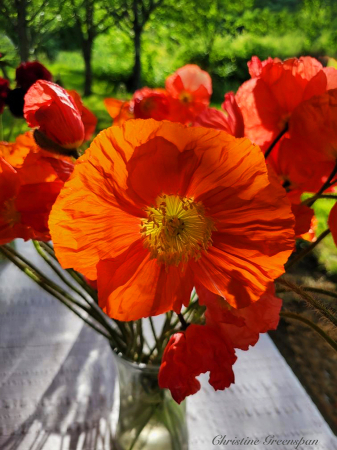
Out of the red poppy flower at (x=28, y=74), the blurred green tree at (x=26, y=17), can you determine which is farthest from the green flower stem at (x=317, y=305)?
the blurred green tree at (x=26, y=17)

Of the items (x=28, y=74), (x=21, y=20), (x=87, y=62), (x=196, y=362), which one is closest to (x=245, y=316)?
(x=196, y=362)

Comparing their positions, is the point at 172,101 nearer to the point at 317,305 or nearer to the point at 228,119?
the point at 228,119

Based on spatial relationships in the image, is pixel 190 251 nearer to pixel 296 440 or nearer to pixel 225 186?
pixel 225 186

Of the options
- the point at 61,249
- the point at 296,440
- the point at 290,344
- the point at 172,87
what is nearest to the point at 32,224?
the point at 61,249

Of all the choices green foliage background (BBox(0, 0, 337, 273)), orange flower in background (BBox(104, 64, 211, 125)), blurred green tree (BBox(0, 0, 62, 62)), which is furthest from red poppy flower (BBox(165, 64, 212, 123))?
green foliage background (BBox(0, 0, 337, 273))

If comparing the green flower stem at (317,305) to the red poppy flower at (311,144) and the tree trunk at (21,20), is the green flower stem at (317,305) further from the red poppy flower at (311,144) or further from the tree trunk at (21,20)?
the tree trunk at (21,20)

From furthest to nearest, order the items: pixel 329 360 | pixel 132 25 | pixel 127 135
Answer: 1. pixel 132 25
2. pixel 329 360
3. pixel 127 135

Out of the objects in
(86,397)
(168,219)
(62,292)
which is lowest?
(86,397)
